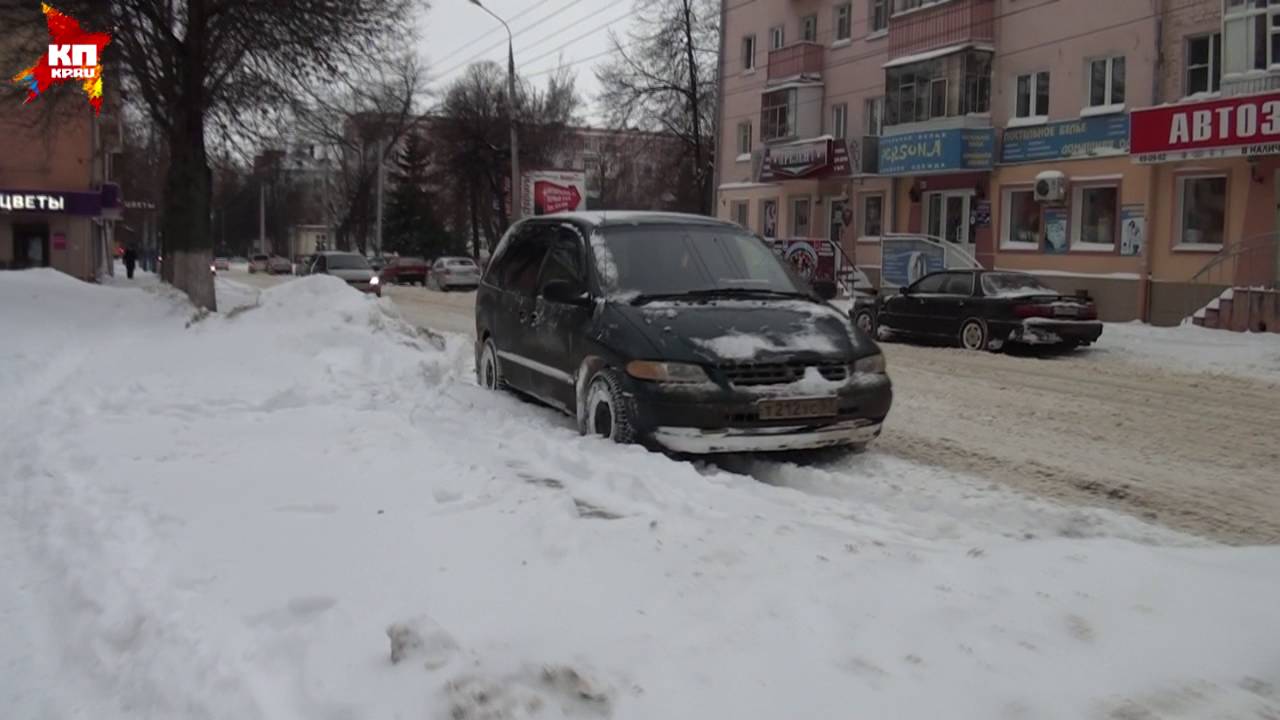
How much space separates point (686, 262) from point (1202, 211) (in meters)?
19.5

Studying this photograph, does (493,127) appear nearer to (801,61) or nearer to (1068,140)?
(801,61)

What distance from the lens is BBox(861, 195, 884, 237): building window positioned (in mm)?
34094

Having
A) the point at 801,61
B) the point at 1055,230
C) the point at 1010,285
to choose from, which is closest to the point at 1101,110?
the point at 1055,230

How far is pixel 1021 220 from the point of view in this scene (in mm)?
28766

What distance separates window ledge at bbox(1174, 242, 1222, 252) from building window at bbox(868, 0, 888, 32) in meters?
13.3

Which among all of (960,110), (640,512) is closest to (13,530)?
(640,512)

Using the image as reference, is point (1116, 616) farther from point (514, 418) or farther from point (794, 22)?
point (794, 22)

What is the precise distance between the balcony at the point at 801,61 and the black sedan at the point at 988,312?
18.3 m

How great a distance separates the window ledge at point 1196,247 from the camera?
23186mm

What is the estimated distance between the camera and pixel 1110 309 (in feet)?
82.9

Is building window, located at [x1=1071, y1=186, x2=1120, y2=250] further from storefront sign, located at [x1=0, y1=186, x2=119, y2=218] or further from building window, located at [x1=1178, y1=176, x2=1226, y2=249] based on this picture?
storefront sign, located at [x1=0, y1=186, x2=119, y2=218]

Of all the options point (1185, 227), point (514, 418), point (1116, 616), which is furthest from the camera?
point (1185, 227)

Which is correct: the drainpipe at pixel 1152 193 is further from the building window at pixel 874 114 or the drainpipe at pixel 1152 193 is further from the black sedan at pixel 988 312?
the building window at pixel 874 114

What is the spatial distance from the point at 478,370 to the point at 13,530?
558 cm
